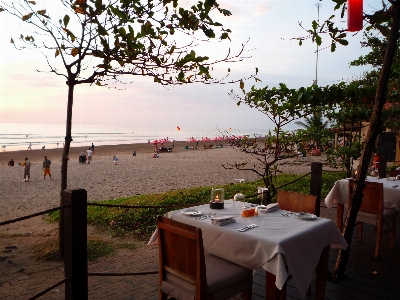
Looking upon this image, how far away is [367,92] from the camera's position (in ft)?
19.2

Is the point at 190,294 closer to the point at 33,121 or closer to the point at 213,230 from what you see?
the point at 213,230

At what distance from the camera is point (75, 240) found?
8.58 ft

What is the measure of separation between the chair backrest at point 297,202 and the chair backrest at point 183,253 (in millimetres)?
1757

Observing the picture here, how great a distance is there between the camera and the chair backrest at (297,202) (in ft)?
12.3

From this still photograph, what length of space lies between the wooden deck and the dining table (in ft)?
1.65

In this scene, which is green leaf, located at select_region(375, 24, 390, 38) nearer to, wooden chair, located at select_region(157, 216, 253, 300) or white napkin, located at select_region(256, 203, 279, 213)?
white napkin, located at select_region(256, 203, 279, 213)

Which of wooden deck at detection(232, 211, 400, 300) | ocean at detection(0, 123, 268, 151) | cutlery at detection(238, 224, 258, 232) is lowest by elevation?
wooden deck at detection(232, 211, 400, 300)

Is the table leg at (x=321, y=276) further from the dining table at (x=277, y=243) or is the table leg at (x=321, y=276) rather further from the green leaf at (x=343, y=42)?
the green leaf at (x=343, y=42)

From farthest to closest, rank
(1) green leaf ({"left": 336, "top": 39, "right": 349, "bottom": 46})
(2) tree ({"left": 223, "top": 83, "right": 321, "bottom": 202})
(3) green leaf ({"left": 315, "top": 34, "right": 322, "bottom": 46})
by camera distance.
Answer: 1. (2) tree ({"left": 223, "top": 83, "right": 321, "bottom": 202})
2. (3) green leaf ({"left": 315, "top": 34, "right": 322, "bottom": 46})
3. (1) green leaf ({"left": 336, "top": 39, "right": 349, "bottom": 46})

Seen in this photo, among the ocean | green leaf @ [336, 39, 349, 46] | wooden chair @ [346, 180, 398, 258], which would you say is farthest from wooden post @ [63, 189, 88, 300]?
the ocean

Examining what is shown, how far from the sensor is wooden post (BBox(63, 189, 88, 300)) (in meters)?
2.60

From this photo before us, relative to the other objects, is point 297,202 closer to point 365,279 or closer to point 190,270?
point 365,279

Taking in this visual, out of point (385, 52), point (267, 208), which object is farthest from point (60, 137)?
point (385, 52)

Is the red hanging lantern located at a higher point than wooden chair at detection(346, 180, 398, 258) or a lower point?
higher
